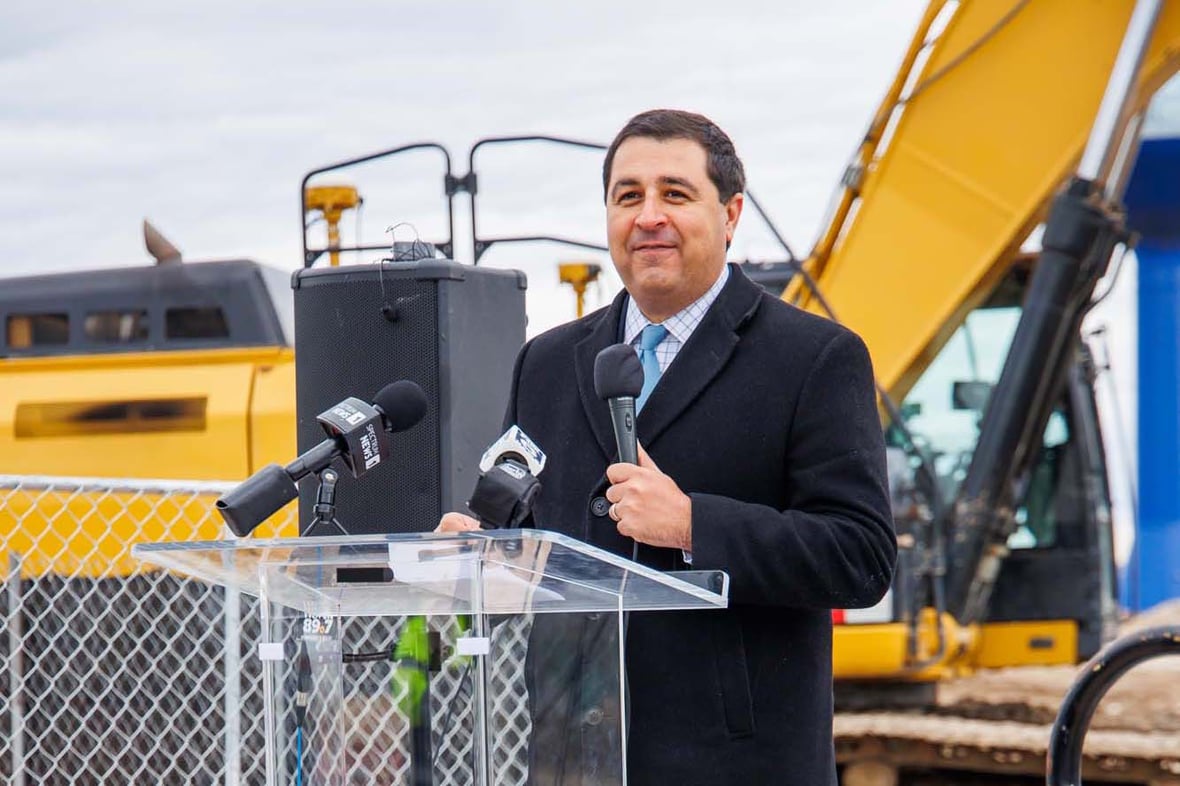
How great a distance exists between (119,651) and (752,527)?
3577 mm

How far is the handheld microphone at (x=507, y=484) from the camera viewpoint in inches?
85.0

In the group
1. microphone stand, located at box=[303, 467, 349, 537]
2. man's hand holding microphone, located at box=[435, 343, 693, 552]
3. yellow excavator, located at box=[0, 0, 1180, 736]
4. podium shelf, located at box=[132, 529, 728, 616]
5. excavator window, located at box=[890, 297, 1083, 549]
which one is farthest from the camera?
excavator window, located at box=[890, 297, 1083, 549]

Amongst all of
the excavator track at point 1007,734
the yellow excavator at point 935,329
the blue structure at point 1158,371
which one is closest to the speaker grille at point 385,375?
the yellow excavator at point 935,329

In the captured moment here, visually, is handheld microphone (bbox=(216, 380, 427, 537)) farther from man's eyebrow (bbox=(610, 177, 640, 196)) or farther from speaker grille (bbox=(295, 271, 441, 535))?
speaker grille (bbox=(295, 271, 441, 535))

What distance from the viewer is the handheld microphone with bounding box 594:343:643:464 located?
221 cm

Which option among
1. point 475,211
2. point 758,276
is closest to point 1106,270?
point 758,276

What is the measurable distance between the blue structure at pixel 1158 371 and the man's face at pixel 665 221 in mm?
10364

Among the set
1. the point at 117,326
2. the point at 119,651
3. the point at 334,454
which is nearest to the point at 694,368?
the point at 334,454

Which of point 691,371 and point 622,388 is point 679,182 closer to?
point 691,371

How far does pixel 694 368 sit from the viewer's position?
2447 millimetres

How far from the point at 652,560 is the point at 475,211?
2.41 meters

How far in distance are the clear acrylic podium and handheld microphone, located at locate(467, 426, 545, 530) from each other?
82 millimetres

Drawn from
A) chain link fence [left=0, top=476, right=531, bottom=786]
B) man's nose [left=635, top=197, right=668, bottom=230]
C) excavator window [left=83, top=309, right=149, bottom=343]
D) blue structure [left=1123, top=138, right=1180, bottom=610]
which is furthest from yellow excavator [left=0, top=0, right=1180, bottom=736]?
blue structure [left=1123, top=138, right=1180, bottom=610]

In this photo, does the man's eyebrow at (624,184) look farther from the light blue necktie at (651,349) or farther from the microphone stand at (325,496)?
the microphone stand at (325,496)
